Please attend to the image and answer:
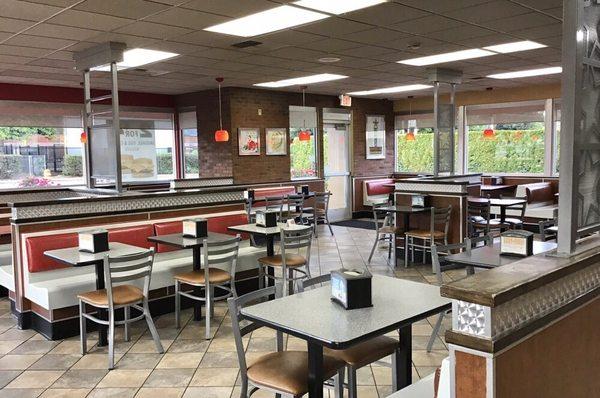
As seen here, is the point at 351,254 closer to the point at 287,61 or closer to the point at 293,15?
the point at 287,61

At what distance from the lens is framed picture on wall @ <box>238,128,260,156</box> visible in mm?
10730

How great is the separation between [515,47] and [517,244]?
3877mm

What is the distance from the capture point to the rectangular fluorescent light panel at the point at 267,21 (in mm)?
4953

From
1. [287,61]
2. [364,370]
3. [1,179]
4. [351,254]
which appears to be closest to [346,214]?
[351,254]

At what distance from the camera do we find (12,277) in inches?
208

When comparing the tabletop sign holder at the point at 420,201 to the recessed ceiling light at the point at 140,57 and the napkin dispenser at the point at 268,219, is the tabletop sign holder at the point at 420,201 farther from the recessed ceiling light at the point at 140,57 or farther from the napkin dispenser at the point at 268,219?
the recessed ceiling light at the point at 140,57

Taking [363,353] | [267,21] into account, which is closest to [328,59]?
[267,21]

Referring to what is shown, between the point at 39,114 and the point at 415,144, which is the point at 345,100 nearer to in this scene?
the point at 415,144

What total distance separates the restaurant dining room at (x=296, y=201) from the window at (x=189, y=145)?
9 cm

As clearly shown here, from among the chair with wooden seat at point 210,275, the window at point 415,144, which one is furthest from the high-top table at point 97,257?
the window at point 415,144

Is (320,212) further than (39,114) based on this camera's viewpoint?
Yes

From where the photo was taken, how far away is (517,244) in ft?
13.3

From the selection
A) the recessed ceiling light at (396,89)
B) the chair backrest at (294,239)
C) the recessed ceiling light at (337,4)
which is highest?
the recessed ceiling light at (396,89)

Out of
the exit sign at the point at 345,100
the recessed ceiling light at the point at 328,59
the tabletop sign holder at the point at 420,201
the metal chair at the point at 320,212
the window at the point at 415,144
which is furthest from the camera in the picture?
the window at the point at 415,144
